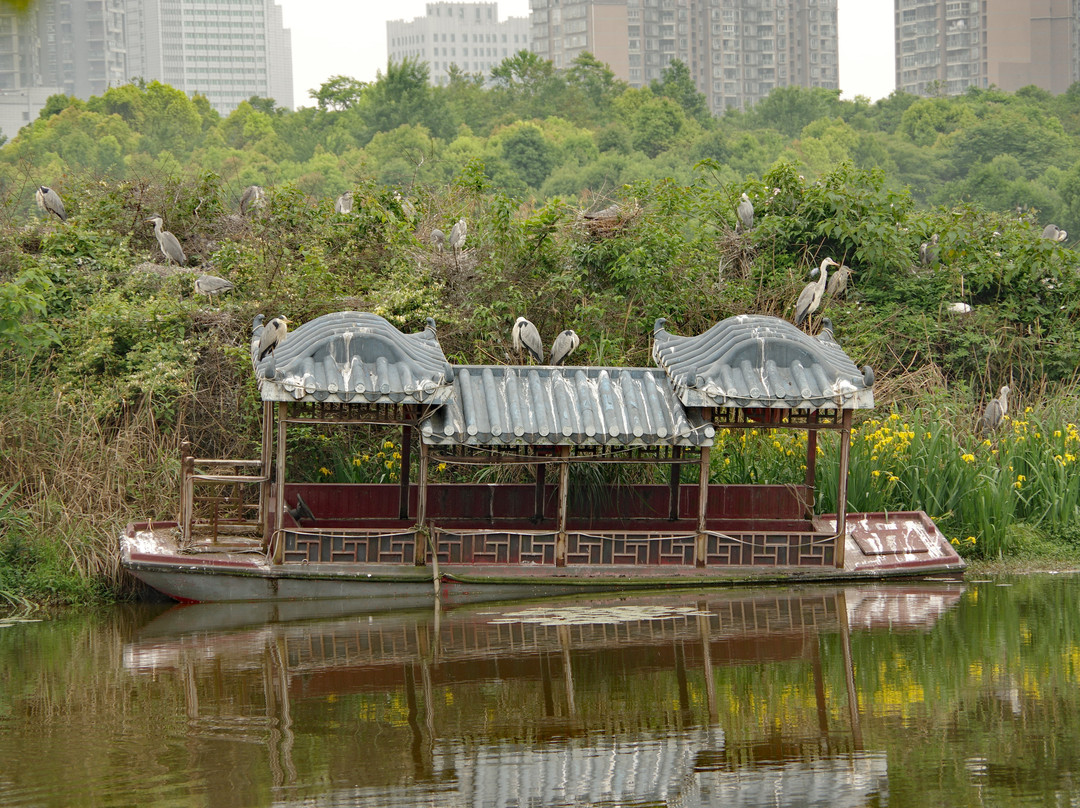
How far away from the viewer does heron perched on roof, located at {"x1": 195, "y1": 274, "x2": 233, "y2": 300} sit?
15.5 m

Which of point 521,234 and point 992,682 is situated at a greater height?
point 521,234

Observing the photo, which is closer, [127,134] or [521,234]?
[521,234]

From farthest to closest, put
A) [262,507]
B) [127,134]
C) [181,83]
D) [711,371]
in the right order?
[181,83] → [127,134] → [262,507] → [711,371]

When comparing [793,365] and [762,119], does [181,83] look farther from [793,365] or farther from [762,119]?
[793,365]

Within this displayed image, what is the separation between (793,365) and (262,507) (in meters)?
5.28

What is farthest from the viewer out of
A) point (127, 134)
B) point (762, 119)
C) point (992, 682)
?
point (762, 119)

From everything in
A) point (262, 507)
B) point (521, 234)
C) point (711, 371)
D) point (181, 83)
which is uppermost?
point (181, 83)

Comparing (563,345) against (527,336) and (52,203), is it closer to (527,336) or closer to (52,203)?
(527,336)

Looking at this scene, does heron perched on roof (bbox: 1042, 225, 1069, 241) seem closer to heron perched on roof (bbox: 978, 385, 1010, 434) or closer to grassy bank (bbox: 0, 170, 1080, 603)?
grassy bank (bbox: 0, 170, 1080, 603)

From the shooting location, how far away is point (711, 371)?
11.2 m

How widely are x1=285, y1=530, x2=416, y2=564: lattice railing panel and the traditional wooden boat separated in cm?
2

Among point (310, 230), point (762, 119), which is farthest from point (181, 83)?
point (310, 230)

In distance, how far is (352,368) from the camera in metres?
10.9

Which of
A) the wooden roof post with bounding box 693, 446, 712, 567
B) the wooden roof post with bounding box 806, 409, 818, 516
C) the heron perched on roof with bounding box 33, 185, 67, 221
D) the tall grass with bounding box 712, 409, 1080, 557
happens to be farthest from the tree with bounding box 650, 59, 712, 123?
the wooden roof post with bounding box 693, 446, 712, 567
